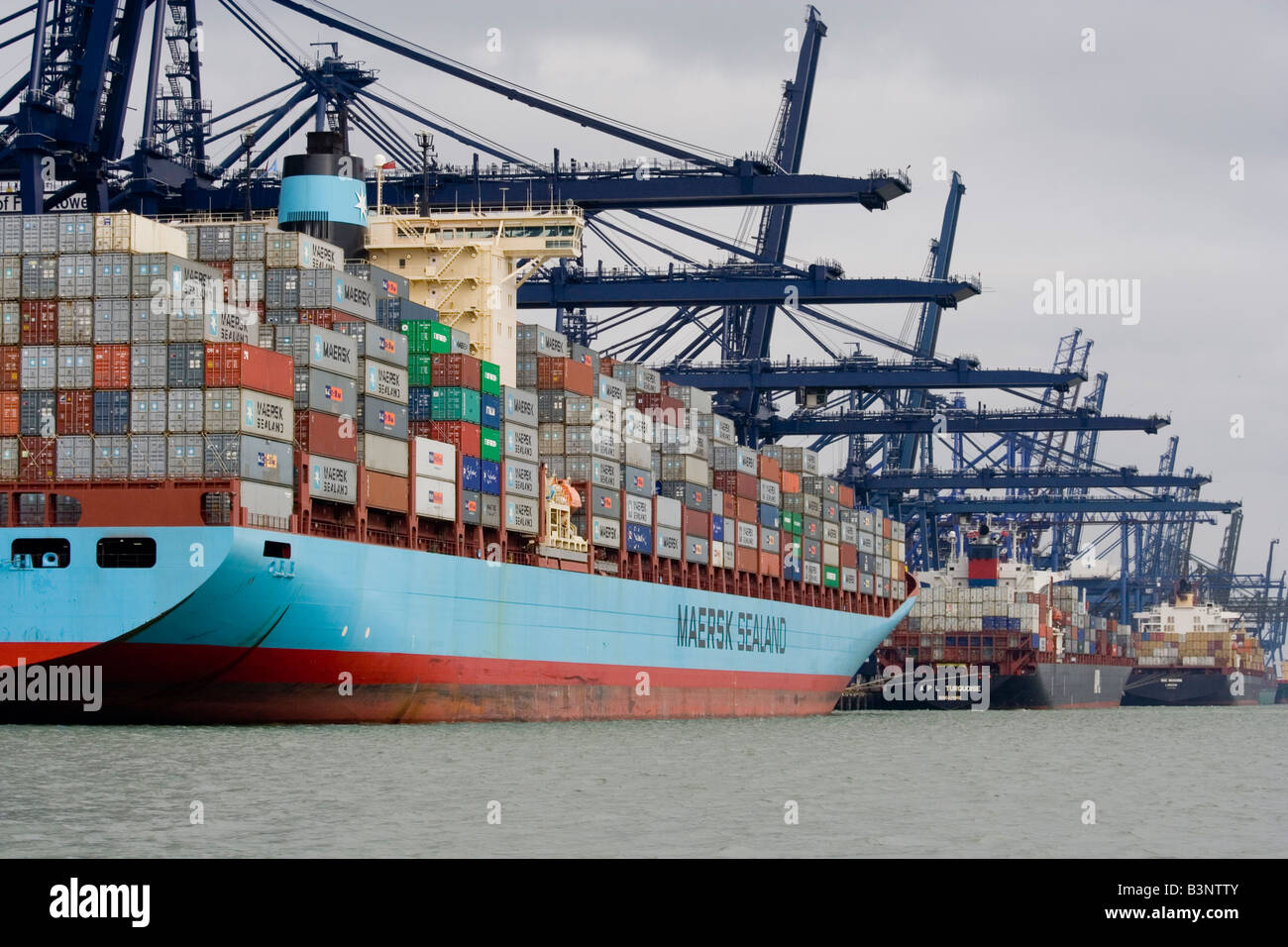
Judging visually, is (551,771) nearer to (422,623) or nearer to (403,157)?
(422,623)

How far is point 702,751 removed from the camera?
35.9 meters

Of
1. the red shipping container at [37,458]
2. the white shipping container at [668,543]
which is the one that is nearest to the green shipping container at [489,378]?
the white shipping container at [668,543]

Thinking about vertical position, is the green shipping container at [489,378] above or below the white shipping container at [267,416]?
above

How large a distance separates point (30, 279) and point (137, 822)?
59.8 feet

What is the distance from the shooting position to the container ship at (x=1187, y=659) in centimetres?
13300

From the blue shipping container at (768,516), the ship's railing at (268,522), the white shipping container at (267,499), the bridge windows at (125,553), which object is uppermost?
the blue shipping container at (768,516)

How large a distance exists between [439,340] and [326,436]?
6.63 m

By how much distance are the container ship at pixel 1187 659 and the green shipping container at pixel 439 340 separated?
98.2m

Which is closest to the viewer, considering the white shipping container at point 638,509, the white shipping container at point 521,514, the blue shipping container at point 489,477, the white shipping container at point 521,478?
the blue shipping container at point 489,477

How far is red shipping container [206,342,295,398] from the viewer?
34.2m

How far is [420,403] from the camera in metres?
42.4

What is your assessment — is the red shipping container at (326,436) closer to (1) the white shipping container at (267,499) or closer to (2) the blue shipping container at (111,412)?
(1) the white shipping container at (267,499)

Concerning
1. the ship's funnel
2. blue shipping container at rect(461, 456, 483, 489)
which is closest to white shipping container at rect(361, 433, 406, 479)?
blue shipping container at rect(461, 456, 483, 489)
